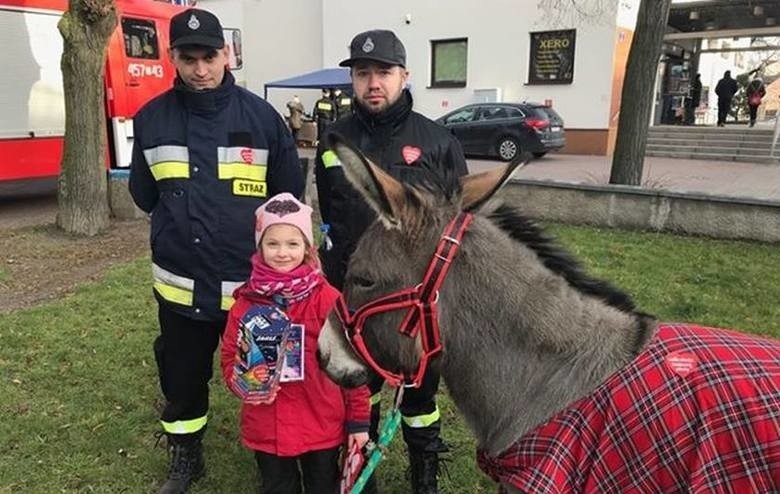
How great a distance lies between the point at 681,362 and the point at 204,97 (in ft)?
7.71

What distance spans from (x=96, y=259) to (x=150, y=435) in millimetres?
4712

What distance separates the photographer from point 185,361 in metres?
3.34

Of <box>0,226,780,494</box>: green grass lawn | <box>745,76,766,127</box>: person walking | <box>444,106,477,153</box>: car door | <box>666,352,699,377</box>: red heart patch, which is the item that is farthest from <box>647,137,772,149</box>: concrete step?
<box>666,352,699,377</box>: red heart patch

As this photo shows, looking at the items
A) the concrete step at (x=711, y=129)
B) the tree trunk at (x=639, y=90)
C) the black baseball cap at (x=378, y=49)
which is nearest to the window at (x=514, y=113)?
the concrete step at (x=711, y=129)

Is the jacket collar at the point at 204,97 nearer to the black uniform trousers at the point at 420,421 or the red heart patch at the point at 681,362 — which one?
the black uniform trousers at the point at 420,421

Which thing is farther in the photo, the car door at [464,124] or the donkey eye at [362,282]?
the car door at [464,124]

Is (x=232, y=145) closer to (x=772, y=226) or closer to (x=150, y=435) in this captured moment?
(x=150, y=435)

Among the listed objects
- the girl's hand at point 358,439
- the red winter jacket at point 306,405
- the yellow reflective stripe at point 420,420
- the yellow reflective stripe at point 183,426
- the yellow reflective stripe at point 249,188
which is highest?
the yellow reflective stripe at point 249,188

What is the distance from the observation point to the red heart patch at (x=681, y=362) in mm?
1817

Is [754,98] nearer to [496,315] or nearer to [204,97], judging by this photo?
[204,97]

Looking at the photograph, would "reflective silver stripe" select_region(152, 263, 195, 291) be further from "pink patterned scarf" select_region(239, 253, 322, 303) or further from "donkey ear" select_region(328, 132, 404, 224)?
"donkey ear" select_region(328, 132, 404, 224)

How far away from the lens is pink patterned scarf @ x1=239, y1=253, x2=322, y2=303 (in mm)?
2740

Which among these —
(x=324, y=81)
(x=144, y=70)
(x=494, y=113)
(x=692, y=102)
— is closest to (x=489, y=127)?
(x=494, y=113)

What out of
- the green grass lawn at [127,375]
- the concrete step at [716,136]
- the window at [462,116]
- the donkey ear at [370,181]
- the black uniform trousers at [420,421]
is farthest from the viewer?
the window at [462,116]
